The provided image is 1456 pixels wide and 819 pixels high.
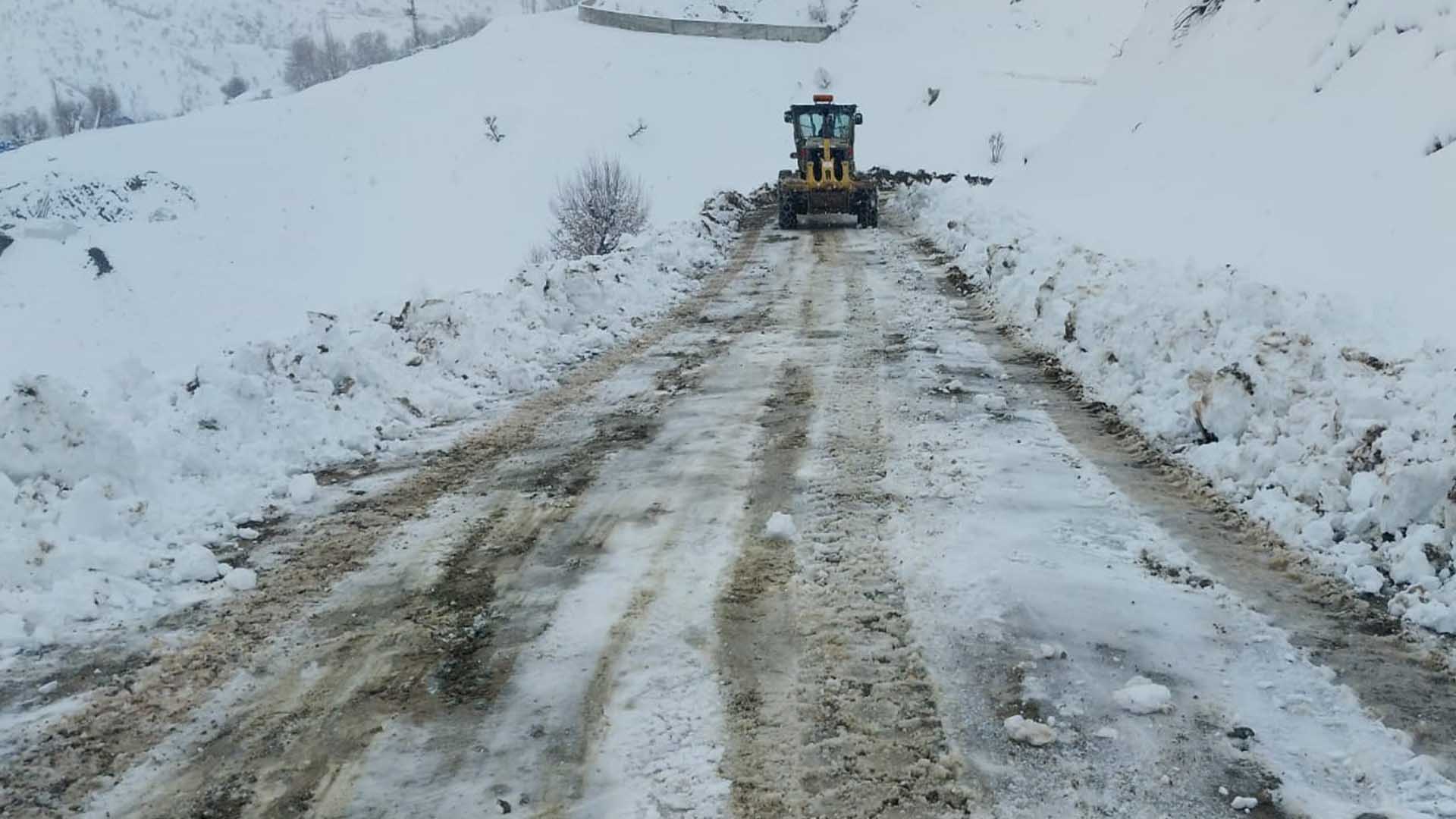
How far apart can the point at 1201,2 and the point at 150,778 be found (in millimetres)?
25090

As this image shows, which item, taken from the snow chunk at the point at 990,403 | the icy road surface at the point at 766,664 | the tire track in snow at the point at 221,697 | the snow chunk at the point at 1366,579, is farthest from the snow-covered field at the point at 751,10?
the snow chunk at the point at 1366,579

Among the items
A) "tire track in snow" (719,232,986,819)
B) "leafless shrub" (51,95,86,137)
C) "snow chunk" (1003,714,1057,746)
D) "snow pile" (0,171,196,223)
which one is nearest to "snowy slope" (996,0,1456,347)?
"tire track in snow" (719,232,986,819)

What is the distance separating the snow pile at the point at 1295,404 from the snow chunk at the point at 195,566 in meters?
5.54

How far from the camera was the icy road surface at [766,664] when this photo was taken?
11.1ft

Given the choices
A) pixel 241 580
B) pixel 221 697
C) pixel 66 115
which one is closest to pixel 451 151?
pixel 241 580

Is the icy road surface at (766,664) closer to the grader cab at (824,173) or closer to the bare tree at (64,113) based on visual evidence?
the grader cab at (824,173)

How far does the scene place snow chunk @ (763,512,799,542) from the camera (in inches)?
214

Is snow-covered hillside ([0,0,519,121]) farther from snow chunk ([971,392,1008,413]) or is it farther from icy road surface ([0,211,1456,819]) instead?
icy road surface ([0,211,1456,819])

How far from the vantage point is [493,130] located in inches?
2194

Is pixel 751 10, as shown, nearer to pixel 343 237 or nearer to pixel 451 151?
pixel 451 151

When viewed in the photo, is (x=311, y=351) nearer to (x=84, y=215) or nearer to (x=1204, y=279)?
(x=1204, y=279)

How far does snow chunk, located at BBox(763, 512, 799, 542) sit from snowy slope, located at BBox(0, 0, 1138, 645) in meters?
2.89

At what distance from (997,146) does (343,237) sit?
28.8 m

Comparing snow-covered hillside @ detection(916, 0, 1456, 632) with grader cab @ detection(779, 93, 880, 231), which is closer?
snow-covered hillside @ detection(916, 0, 1456, 632)
